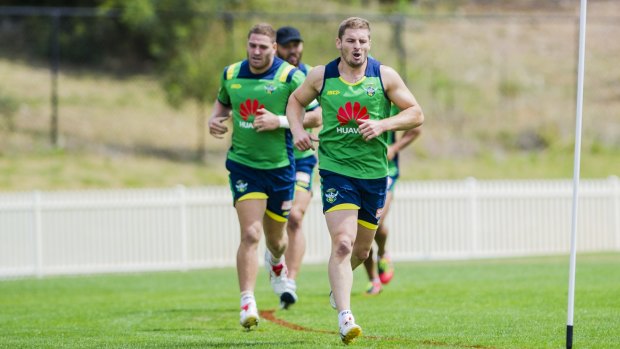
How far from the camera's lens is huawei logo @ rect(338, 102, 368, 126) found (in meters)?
8.20

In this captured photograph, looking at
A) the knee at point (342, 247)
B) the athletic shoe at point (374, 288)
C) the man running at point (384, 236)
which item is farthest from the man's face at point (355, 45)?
the athletic shoe at point (374, 288)

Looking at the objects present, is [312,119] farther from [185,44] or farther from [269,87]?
[185,44]

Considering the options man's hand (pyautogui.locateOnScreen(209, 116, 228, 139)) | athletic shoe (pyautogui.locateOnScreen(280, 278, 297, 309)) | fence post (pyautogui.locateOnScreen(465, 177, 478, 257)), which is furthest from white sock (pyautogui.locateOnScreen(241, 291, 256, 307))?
fence post (pyautogui.locateOnScreen(465, 177, 478, 257))

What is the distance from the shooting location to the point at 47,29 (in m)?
30.6

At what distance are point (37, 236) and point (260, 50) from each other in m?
11.0

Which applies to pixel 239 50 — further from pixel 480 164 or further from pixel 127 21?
pixel 480 164

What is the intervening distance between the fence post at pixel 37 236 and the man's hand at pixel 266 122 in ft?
35.4

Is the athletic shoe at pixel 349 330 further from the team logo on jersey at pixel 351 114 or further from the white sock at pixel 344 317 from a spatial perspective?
the team logo on jersey at pixel 351 114

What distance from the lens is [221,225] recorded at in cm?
2014

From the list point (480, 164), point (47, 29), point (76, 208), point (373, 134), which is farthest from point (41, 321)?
point (47, 29)

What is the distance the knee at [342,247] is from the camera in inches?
316

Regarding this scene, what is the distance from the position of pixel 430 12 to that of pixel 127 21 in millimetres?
12402

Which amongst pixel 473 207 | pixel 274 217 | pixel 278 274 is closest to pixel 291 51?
pixel 274 217

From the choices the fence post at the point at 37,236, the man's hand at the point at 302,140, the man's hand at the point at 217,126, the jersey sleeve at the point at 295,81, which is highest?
the jersey sleeve at the point at 295,81
